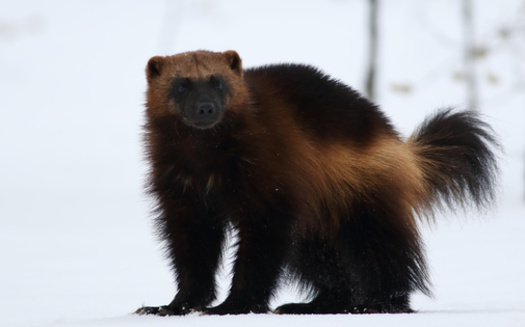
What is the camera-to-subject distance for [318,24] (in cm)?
2219

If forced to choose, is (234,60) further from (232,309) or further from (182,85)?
(232,309)

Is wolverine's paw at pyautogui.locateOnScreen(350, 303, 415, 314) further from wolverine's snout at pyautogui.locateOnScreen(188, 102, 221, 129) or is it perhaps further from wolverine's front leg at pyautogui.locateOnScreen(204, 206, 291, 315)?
wolverine's snout at pyautogui.locateOnScreen(188, 102, 221, 129)

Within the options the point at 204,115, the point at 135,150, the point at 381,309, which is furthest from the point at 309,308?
the point at 135,150

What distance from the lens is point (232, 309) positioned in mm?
3639

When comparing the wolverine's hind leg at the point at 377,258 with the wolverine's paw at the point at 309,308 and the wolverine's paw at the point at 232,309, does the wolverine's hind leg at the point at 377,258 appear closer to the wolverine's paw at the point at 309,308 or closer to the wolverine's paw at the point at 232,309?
the wolverine's paw at the point at 309,308

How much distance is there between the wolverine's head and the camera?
3682 millimetres

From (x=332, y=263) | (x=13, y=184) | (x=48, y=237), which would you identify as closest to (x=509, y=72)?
(x=13, y=184)

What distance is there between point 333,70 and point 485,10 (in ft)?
14.9

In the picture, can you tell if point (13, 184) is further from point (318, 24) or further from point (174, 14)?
A: point (318, 24)

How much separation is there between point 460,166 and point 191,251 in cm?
142

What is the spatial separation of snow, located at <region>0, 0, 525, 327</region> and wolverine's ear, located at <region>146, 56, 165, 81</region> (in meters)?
0.26

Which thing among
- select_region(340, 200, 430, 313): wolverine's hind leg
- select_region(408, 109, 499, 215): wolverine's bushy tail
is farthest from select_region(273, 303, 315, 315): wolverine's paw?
select_region(408, 109, 499, 215): wolverine's bushy tail

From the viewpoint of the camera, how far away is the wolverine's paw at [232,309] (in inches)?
142

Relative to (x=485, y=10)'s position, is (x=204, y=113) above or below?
below
